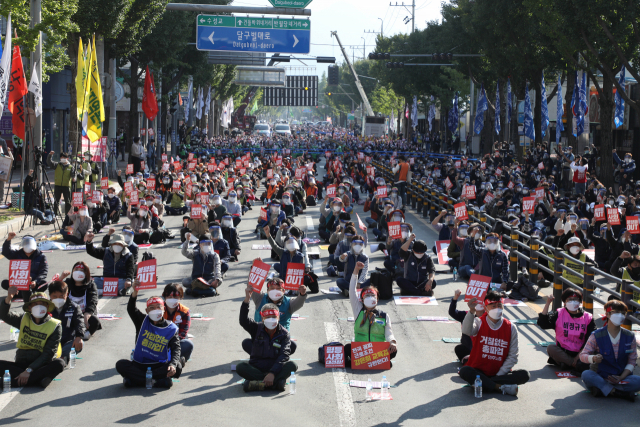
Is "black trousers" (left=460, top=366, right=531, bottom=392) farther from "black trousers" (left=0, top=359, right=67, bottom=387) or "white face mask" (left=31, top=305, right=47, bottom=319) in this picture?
"white face mask" (left=31, top=305, right=47, bottom=319)

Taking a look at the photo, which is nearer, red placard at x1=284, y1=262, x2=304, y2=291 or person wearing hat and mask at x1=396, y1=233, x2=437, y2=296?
red placard at x1=284, y1=262, x2=304, y2=291

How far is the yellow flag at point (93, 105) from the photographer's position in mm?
26859

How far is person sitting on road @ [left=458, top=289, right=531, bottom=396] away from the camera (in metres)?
9.55

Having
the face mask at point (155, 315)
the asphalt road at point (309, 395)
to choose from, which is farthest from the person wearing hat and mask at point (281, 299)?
the face mask at point (155, 315)

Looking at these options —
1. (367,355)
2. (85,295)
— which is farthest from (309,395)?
(85,295)

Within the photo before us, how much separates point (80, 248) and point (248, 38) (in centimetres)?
1715

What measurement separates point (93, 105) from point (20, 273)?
15800 millimetres

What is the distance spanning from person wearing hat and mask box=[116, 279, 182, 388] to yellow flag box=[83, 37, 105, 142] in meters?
18.1

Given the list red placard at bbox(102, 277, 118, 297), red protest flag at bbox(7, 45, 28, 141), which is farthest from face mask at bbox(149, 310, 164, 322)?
red protest flag at bbox(7, 45, 28, 141)

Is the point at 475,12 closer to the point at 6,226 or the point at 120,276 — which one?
the point at 6,226

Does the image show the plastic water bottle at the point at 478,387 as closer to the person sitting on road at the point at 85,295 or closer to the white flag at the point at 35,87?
the person sitting on road at the point at 85,295

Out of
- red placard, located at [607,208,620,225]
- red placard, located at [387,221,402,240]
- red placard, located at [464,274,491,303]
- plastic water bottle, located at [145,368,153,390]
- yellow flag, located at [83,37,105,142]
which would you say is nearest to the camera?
plastic water bottle, located at [145,368,153,390]

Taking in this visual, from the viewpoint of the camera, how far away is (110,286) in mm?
14062

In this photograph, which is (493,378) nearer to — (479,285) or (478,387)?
(478,387)
